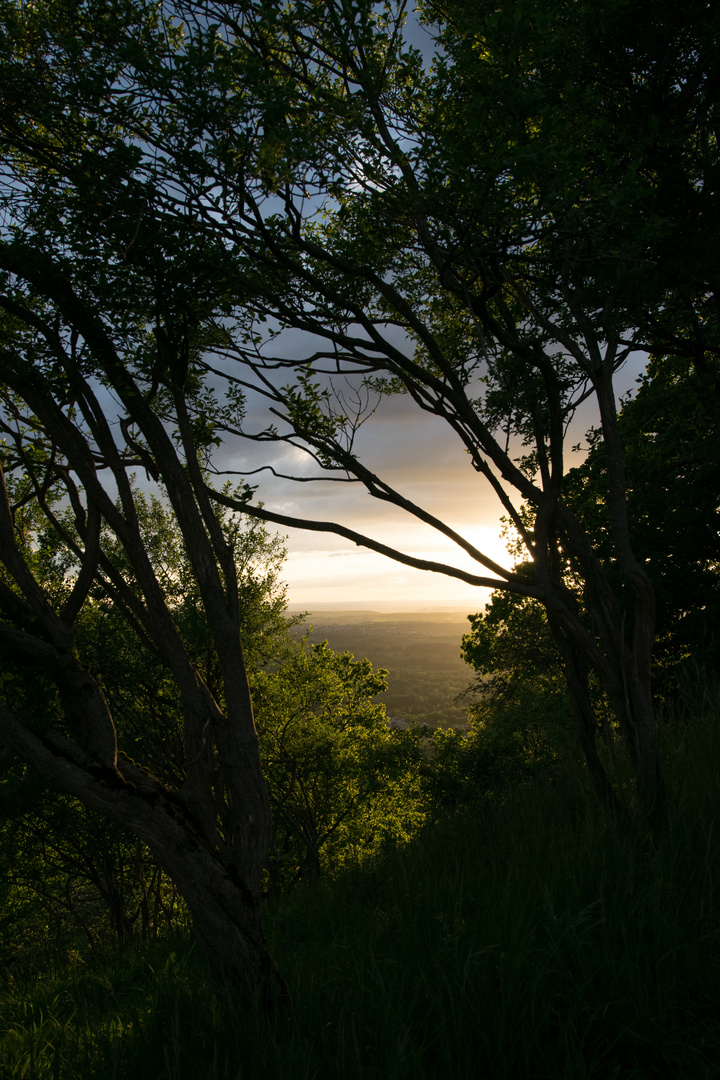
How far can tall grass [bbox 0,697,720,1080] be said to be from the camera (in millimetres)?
2088

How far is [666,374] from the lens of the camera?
1434cm

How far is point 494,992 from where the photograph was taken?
2.39 meters

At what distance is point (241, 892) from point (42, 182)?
499cm

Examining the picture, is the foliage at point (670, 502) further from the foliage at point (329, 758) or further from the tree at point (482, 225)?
the foliage at point (329, 758)

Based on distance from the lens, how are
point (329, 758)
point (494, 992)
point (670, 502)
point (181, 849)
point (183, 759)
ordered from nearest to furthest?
point (494, 992), point (181, 849), point (183, 759), point (670, 502), point (329, 758)

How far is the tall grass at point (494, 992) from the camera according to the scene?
2.09m

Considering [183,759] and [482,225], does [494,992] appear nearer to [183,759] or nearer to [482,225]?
[482,225]

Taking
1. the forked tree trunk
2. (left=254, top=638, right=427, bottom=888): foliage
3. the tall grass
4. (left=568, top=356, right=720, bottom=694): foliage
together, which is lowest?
(left=254, top=638, right=427, bottom=888): foliage

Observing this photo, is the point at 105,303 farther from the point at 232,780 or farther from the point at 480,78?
the point at 232,780

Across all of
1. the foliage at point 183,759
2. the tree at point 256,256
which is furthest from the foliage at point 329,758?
the tree at point 256,256

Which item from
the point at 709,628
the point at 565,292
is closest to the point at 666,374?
the point at 709,628

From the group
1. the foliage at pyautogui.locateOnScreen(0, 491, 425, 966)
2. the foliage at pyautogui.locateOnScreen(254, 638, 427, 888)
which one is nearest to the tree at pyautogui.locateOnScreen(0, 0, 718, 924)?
the foliage at pyautogui.locateOnScreen(0, 491, 425, 966)

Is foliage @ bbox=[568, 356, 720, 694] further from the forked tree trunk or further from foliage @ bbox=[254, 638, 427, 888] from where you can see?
the forked tree trunk

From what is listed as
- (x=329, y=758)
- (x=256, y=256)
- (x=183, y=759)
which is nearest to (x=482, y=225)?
(x=256, y=256)
